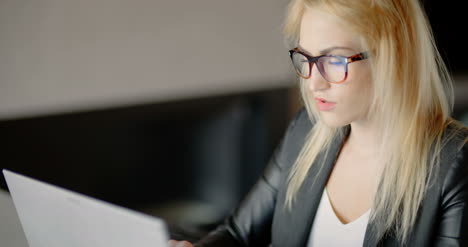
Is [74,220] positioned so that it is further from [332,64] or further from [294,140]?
[294,140]

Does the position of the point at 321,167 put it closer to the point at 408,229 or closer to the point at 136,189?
the point at 408,229

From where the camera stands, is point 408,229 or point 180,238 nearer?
point 408,229

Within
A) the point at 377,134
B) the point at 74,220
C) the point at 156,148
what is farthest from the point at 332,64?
the point at 156,148

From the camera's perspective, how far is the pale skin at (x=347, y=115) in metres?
0.99

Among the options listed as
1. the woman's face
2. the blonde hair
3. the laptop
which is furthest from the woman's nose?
the laptop

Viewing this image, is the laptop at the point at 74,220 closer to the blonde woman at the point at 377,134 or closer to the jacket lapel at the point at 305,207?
the blonde woman at the point at 377,134

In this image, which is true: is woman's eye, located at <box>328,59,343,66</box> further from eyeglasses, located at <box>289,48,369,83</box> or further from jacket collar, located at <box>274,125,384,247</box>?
jacket collar, located at <box>274,125,384,247</box>

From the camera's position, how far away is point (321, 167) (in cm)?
124

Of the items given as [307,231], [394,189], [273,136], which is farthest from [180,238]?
[273,136]

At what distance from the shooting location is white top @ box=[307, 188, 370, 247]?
111 cm

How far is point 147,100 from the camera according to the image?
5.97 ft

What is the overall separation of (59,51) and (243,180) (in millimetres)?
1127

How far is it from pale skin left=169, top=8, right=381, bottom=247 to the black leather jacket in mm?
39

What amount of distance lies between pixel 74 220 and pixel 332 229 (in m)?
Result: 0.66
